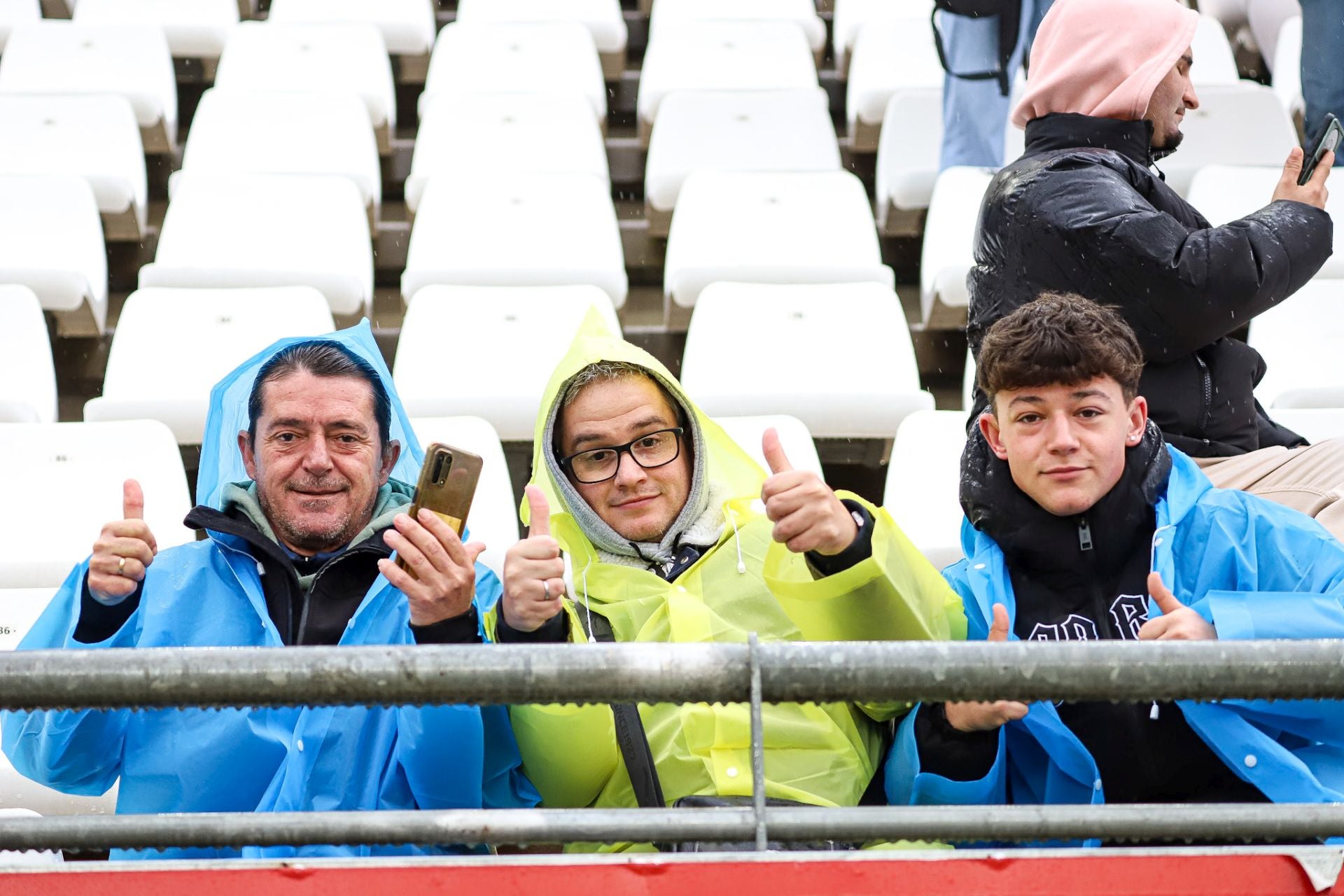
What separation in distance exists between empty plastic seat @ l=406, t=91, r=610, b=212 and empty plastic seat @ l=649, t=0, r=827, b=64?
2.63 feet

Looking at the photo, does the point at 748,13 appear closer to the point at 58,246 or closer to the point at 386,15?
the point at 386,15

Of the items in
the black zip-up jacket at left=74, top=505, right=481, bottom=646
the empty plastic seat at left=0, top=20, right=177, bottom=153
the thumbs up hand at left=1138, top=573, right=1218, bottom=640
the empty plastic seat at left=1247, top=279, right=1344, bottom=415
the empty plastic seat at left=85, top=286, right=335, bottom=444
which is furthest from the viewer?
the empty plastic seat at left=0, top=20, right=177, bottom=153

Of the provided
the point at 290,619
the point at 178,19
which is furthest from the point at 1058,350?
the point at 178,19

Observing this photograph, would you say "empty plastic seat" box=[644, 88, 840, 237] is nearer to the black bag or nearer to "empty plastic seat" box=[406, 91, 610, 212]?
"empty plastic seat" box=[406, 91, 610, 212]

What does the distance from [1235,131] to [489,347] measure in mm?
2278

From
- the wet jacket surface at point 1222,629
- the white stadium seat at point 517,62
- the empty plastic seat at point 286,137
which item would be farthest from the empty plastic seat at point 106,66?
the wet jacket surface at point 1222,629

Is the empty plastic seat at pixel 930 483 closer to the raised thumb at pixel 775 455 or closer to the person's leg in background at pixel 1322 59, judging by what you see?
the raised thumb at pixel 775 455

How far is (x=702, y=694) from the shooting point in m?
1.14

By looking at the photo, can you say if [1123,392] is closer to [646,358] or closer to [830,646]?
[646,358]

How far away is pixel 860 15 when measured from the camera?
17.4ft

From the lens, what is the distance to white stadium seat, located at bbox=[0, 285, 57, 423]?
326cm

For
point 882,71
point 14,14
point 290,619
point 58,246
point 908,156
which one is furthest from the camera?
point 14,14

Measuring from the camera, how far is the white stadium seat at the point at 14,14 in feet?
16.6

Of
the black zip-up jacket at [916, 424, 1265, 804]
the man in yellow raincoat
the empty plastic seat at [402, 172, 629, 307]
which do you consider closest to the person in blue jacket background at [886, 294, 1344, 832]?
the black zip-up jacket at [916, 424, 1265, 804]
